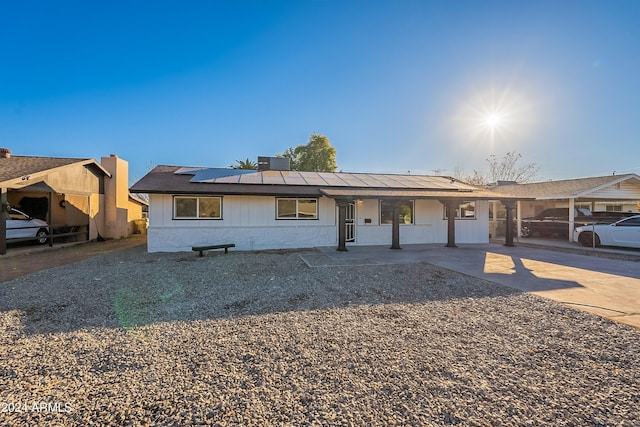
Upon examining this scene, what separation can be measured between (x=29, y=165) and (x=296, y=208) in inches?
491

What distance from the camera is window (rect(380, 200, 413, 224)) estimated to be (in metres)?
13.3

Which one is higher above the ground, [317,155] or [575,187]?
[317,155]

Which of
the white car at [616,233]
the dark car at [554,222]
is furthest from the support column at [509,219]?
the dark car at [554,222]

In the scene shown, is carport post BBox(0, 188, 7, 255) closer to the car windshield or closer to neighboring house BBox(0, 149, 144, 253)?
neighboring house BBox(0, 149, 144, 253)

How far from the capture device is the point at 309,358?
10.5 ft

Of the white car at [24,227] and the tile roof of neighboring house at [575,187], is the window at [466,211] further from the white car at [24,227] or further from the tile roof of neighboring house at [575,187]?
the white car at [24,227]

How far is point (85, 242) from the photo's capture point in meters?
14.4

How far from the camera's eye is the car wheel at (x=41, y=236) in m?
12.6

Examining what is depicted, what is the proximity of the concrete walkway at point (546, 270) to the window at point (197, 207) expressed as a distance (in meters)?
4.65

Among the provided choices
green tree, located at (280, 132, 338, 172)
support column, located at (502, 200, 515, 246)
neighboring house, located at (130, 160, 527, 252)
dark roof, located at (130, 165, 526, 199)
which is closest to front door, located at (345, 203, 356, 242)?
neighboring house, located at (130, 160, 527, 252)

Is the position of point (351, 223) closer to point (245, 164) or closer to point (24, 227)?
point (24, 227)

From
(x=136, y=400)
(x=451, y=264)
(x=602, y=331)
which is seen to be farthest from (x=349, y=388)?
(x=451, y=264)

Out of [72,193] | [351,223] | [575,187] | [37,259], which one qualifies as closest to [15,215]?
[72,193]

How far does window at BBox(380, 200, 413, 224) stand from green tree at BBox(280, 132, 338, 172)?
60.3 ft
